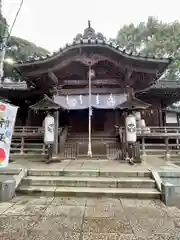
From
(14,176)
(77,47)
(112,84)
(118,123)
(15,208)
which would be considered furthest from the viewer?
(118,123)

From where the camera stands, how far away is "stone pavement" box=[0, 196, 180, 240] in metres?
2.92

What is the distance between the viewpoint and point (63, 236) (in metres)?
2.89

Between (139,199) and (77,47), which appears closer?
(139,199)

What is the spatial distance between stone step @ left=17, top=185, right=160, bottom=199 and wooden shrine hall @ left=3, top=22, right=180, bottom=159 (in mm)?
3570

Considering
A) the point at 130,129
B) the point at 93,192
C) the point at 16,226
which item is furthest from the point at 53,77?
the point at 16,226

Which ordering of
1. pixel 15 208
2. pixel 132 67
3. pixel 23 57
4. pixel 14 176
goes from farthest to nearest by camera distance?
1. pixel 23 57
2. pixel 132 67
3. pixel 14 176
4. pixel 15 208

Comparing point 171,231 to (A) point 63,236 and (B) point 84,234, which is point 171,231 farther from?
(A) point 63,236

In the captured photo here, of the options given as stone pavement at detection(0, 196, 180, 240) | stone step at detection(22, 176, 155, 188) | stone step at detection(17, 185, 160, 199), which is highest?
stone step at detection(22, 176, 155, 188)

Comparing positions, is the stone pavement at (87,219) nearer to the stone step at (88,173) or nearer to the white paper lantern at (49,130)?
the stone step at (88,173)

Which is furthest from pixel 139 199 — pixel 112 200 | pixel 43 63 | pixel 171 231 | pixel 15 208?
pixel 43 63

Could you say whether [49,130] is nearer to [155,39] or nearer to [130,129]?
[130,129]

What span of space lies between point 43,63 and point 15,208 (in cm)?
643

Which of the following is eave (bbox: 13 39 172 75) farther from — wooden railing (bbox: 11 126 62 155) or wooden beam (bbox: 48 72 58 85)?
wooden railing (bbox: 11 126 62 155)

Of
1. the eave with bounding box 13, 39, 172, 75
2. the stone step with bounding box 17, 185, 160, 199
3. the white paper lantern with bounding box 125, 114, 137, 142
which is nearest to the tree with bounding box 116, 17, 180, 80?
the eave with bounding box 13, 39, 172, 75
